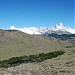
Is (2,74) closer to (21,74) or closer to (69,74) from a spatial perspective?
(21,74)

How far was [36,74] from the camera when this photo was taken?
213 feet

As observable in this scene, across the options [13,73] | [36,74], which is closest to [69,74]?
[36,74]

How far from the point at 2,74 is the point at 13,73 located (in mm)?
3027

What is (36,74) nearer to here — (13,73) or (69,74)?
(13,73)

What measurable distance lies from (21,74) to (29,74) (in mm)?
2370

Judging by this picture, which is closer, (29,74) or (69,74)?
(29,74)

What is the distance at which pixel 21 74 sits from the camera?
6334cm

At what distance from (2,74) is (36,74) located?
9.48 m

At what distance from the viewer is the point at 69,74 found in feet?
268

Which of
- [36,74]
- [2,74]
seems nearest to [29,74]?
[36,74]

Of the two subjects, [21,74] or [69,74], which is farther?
[69,74]

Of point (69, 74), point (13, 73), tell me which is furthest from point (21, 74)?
point (69, 74)

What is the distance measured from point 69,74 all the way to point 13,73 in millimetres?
25672

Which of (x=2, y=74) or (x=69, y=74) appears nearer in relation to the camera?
(x=2, y=74)
